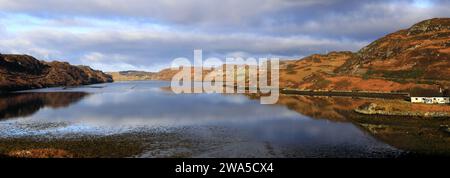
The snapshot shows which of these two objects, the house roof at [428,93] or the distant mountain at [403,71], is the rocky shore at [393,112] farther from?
the distant mountain at [403,71]

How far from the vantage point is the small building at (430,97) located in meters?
90.1

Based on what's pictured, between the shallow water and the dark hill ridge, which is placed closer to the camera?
the shallow water

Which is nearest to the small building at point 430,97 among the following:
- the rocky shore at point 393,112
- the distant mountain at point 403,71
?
the rocky shore at point 393,112

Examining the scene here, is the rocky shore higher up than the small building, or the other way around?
the small building

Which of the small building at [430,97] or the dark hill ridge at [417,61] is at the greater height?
the dark hill ridge at [417,61]

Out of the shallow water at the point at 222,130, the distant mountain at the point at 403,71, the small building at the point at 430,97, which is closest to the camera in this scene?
the shallow water at the point at 222,130

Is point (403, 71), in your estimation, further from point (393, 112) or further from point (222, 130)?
point (222, 130)

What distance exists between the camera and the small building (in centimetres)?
9006

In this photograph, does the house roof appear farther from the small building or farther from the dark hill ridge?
the dark hill ridge

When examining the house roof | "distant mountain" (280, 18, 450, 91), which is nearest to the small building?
the house roof
